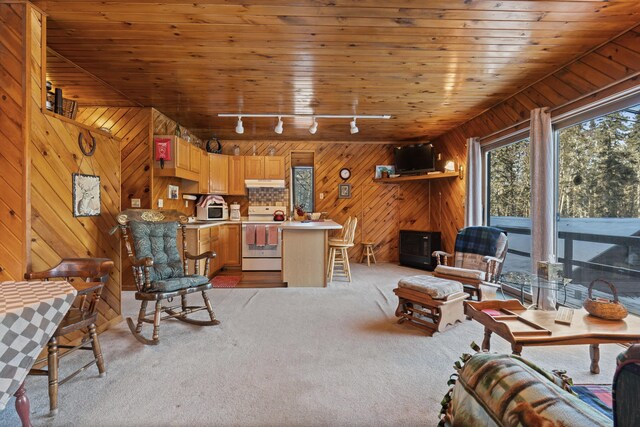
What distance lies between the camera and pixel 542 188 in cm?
322

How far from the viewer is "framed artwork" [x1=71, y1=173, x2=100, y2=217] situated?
8.18 ft

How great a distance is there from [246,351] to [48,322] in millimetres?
1342

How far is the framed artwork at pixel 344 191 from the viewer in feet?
21.1

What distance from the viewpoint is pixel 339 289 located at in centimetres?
421

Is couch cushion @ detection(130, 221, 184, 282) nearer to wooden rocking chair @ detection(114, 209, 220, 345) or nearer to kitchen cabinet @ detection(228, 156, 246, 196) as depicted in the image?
wooden rocking chair @ detection(114, 209, 220, 345)

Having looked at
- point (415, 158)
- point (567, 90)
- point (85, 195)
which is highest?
point (567, 90)

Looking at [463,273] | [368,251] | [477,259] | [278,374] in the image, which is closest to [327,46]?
[463,273]

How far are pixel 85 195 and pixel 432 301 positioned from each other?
10.7ft

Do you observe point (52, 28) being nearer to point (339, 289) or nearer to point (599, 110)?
point (339, 289)

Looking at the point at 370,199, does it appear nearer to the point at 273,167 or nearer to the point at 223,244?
the point at 273,167

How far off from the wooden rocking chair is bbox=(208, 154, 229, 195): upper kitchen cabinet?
2.45 m

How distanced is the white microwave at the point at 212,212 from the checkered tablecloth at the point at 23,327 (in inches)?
163

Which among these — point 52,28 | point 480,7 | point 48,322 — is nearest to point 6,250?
point 48,322

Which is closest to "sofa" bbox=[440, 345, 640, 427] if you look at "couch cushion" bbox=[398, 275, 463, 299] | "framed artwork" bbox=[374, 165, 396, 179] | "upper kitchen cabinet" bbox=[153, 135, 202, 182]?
"couch cushion" bbox=[398, 275, 463, 299]
